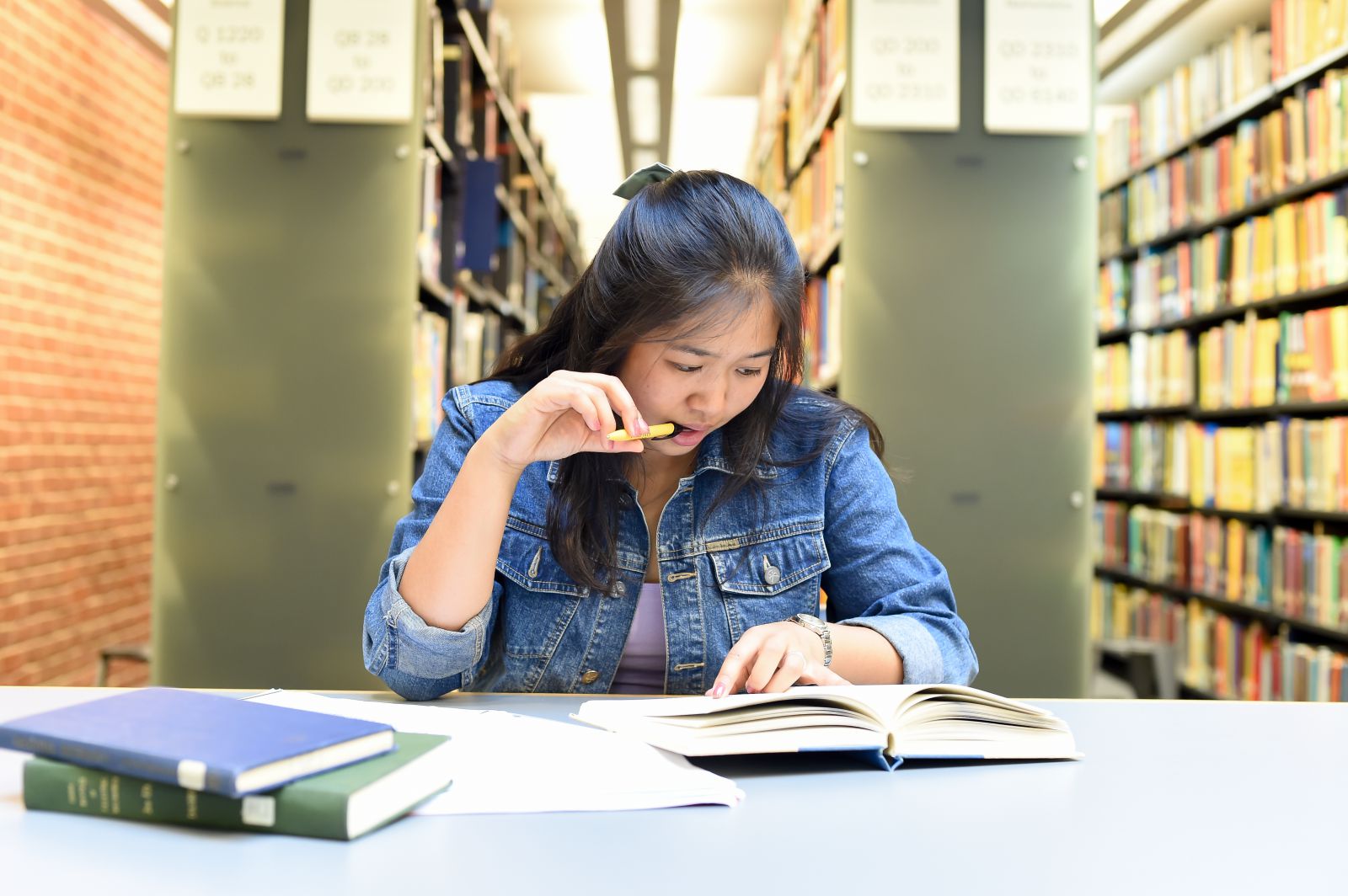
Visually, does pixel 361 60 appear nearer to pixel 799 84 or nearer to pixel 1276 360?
pixel 799 84

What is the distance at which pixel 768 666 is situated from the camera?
89 cm

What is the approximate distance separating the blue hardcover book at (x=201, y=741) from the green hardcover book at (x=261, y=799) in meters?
0.01

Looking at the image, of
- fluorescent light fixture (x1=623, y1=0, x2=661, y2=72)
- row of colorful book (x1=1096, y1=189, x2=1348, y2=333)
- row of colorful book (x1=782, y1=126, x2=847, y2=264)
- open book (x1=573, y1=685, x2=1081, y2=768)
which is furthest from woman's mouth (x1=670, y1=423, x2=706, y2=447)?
fluorescent light fixture (x1=623, y1=0, x2=661, y2=72)

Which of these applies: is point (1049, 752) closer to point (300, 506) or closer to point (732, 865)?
point (732, 865)

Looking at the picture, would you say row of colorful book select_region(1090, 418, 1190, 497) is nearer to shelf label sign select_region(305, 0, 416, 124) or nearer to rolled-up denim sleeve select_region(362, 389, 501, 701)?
shelf label sign select_region(305, 0, 416, 124)

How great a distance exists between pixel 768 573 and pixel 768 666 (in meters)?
0.34

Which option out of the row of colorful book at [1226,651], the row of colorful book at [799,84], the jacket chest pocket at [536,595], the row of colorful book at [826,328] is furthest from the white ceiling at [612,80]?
the jacket chest pocket at [536,595]

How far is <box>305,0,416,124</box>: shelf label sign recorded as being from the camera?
2.17m

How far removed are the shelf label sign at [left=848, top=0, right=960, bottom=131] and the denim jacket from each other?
45.5 inches

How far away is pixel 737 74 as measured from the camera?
5.62 meters

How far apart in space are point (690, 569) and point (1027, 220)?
1319 mm

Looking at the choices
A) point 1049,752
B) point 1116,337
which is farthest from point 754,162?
point 1049,752

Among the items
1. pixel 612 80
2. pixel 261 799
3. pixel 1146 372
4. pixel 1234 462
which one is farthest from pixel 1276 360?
pixel 612 80

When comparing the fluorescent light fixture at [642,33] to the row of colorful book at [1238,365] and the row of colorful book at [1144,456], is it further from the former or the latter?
the row of colorful book at [1144,456]
